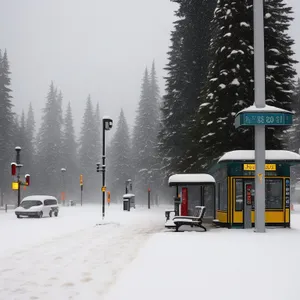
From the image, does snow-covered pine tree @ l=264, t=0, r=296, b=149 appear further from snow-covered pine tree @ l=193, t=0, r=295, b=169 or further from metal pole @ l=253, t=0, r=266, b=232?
metal pole @ l=253, t=0, r=266, b=232

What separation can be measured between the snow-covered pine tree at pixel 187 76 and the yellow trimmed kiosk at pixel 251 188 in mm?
16212

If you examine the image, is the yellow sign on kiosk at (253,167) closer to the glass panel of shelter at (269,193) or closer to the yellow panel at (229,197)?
the glass panel of shelter at (269,193)

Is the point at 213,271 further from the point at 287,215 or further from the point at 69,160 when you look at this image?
the point at 69,160

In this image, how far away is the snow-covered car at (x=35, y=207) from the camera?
30938 mm

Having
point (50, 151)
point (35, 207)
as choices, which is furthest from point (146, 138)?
point (35, 207)

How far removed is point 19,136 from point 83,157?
20299mm

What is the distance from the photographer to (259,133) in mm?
18438

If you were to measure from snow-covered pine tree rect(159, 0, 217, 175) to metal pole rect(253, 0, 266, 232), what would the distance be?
1780cm

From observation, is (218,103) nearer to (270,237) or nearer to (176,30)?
(270,237)

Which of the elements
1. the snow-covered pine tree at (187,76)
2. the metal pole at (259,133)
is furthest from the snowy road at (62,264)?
the snow-covered pine tree at (187,76)

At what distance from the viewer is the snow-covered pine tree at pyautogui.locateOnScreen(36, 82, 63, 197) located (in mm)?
74938

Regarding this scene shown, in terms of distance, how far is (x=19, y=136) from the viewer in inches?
2682

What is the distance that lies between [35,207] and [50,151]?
1805 inches

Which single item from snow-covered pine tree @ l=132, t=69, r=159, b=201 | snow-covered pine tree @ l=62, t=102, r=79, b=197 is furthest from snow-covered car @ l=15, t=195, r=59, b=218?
snow-covered pine tree @ l=62, t=102, r=79, b=197
